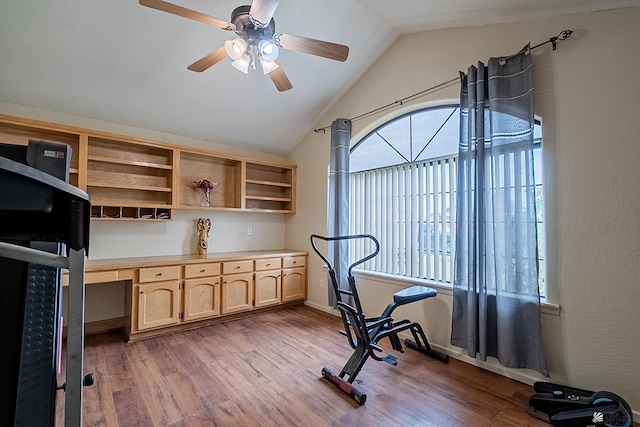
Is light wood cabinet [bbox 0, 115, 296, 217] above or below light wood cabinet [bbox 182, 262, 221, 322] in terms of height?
above

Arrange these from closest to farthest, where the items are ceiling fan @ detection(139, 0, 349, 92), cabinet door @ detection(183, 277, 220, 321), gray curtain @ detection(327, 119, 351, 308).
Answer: ceiling fan @ detection(139, 0, 349, 92), cabinet door @ detection(183, 277, 220, 321), gray curtain @ detection(327, 119, 351, 308)

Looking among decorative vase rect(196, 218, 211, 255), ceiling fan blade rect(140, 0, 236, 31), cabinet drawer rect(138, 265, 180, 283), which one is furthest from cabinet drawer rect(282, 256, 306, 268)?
ceiling fan blade rect(140, 0, 236, 31)

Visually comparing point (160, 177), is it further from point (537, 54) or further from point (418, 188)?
point (537, 54)

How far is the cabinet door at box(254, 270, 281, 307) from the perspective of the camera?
3875 millimetres

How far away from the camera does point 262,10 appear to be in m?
1.88

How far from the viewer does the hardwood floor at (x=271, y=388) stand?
187 centimetres

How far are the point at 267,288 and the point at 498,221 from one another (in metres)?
2.83

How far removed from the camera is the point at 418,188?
319 cm

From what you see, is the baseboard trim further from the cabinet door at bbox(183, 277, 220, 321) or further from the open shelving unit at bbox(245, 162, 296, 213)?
the open shelving unit at bbox(245, 162, 296, 213)

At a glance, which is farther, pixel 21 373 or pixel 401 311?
pixel 401 311

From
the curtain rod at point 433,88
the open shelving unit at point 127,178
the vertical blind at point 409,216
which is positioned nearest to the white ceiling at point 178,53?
the curtain rod at point 433,88

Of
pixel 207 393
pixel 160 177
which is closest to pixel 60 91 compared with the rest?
pixel 160 177

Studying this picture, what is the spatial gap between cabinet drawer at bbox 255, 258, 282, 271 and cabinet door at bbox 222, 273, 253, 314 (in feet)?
0.54

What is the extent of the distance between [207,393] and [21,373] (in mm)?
1415
